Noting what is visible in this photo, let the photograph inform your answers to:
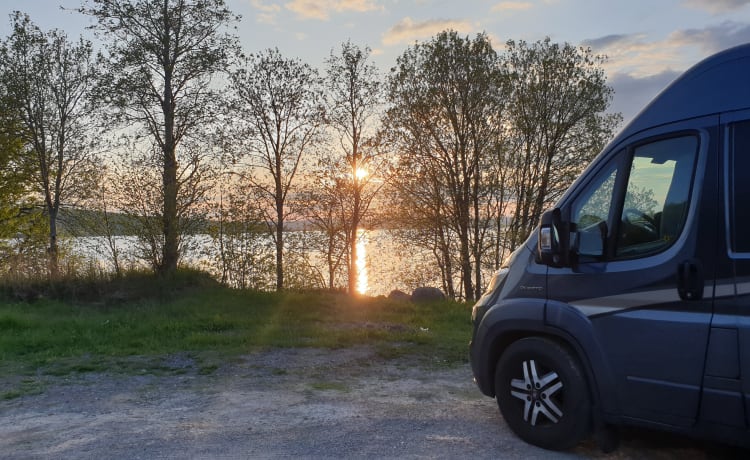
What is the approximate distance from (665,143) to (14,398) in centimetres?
693

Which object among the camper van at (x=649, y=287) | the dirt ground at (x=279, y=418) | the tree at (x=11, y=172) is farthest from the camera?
the tree at (x=11, y=172)

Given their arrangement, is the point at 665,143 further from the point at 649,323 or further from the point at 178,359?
the point at 178,359

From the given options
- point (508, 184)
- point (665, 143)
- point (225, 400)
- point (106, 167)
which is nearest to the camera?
point (665, 143)

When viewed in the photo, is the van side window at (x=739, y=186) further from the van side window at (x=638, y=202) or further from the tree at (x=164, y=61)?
the tree at (x=164, y=61)

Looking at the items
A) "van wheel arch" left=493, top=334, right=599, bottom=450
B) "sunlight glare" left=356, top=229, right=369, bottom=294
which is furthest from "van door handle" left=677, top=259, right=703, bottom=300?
"sunlight glare" left=356, top=229, right=369, bottom=294

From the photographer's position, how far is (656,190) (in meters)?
3.86

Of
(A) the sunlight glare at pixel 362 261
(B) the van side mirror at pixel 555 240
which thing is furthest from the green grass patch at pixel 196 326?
(A) the sunlight glare at pixel 362 261

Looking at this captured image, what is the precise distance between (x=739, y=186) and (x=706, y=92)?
2.21ft

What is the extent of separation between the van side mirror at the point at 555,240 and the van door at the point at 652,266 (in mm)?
90

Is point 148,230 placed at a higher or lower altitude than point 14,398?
higher

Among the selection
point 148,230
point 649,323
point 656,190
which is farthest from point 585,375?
point 148,230

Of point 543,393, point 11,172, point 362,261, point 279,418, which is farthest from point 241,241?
point 543,393

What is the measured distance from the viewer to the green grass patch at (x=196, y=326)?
8375mm

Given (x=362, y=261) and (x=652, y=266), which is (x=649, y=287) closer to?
(x=652, y=266)
